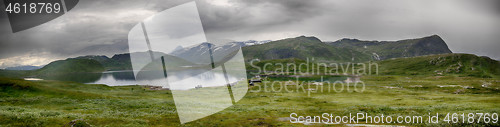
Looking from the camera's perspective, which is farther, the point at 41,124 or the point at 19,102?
the point at 19,102

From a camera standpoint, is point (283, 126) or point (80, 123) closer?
point (80, 123)

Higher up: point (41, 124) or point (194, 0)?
point (194, 0)

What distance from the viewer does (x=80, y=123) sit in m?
20.3

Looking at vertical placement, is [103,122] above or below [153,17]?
below

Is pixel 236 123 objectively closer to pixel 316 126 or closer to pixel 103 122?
pixel 316 126

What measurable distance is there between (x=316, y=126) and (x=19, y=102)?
48.5 m

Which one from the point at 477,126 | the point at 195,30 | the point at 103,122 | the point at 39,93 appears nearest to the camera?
the point at 195,30

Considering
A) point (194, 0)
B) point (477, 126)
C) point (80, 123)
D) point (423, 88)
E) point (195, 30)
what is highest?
point (194, 0)

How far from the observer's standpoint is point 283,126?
26.8 meters

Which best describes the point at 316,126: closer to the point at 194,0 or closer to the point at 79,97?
the point at 194,0

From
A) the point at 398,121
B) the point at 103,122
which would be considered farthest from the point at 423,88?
the point at 103,122

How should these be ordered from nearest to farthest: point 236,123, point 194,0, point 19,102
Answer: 1. point 194,0
2. point 236,123
3. point 19,102

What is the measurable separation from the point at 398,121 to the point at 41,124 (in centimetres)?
3828

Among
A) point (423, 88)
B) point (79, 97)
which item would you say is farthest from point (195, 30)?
point (423, 88)
